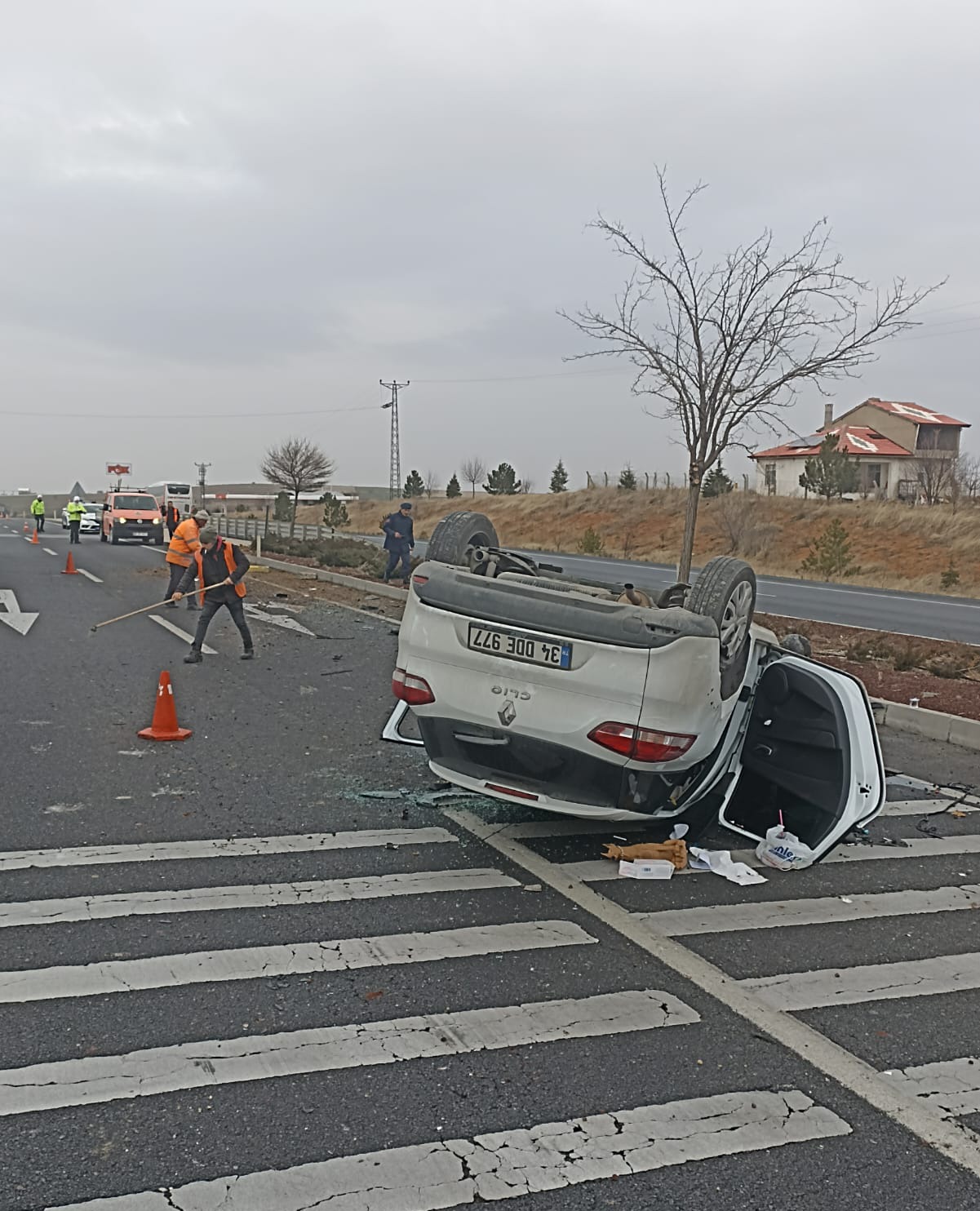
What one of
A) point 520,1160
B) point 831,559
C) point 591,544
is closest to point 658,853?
point 520,1160

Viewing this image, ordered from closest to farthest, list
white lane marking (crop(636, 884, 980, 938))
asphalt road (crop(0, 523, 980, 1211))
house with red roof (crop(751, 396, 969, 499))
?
asphalt road (crop(0, 523, 980, 1211)) → white lane marking (crop(636, 884, 980, 938)) → house with red roof (crop(751, 396, 969, 499))

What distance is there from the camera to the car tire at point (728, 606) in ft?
16.7

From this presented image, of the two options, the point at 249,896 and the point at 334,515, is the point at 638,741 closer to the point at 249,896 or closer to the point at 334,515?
the point at 249,896

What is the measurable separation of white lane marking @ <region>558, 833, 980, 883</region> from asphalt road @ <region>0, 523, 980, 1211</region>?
3 centimetres

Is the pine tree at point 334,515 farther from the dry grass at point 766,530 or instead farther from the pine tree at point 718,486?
the pine tree at point 718,486

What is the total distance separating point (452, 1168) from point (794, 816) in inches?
138

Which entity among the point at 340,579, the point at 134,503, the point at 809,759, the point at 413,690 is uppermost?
the point at 134,503

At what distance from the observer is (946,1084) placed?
336 cm

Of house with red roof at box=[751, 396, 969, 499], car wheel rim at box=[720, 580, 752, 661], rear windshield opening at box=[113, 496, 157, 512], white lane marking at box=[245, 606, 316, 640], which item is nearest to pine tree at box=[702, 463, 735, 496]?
house with red roof at box=[751, 396, 969, 499]

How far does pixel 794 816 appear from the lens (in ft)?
18.9

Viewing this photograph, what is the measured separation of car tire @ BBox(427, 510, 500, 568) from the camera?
20.1 feet

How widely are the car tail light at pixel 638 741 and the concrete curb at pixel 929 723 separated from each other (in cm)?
435

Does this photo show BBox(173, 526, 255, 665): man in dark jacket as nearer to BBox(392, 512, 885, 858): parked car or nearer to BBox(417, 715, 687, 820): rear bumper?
BBox(392, 512, 885, 858): parked car

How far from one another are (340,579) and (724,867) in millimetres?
16506
